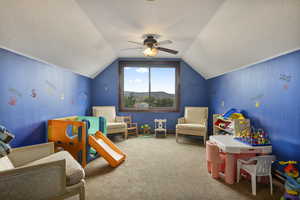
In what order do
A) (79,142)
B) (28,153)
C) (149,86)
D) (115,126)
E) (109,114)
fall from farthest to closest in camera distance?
1. (149,86)
2. (109,114)
3. (115,126)
4. (79,142)
5. (28,153)

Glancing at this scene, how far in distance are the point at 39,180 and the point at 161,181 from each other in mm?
1517

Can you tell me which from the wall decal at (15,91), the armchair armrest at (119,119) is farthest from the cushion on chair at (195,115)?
the wall decal at (15,91)

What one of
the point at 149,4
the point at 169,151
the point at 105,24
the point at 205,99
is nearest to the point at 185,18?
the point at 149,4

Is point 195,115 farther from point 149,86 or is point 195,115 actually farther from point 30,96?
point 30,96

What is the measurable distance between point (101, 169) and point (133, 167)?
0.54 m

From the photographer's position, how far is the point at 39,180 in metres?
1.29

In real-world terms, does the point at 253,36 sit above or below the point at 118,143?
above

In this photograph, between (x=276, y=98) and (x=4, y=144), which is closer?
(x=4, y=144)

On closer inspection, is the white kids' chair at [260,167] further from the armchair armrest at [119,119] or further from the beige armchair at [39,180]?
the armchair armrest at [119,119]

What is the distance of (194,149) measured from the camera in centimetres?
365

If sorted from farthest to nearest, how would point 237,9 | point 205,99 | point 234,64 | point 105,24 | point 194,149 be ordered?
1. point 205,99
2. point 194,149
3. point 234,64
4. point 105,24
5. point 237,9

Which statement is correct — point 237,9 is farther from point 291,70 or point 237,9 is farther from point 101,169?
point 101,169

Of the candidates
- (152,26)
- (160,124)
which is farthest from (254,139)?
(160,124)

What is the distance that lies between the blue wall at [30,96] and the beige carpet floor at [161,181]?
3.82 feet
